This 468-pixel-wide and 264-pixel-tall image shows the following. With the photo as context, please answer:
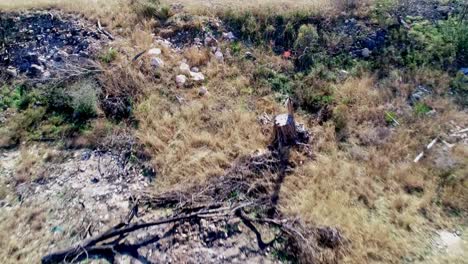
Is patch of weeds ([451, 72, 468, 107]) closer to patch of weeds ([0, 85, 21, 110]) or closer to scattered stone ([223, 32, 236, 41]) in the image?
scattered stone ([223, 32, 236, 41])

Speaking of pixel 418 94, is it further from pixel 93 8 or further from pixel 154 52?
pixel 93 8

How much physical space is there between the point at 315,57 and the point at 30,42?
19.2 feet

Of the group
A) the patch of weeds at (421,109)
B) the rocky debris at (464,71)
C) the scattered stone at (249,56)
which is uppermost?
the rocky debris at (464,71)

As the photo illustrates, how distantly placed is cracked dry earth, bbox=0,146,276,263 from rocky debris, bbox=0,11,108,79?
6.60 ft

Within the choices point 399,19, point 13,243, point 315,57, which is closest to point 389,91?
point 315,57

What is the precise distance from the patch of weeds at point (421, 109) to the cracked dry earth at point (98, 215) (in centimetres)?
335

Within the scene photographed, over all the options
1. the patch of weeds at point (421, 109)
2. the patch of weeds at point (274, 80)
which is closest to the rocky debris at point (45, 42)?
the patch of weeds at point (274, 80)

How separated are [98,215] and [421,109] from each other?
5027 millimetres

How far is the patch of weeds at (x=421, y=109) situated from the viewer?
4999 mm

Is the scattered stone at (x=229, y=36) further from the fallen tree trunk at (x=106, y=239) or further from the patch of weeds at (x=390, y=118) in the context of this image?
the fallen tree trunk at (x=106, y=239)

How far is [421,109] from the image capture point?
16.6ft

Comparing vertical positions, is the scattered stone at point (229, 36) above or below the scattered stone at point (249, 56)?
above

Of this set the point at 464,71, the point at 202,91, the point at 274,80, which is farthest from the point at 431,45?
the point at 202,91

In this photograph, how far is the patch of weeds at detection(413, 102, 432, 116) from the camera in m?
5.00
